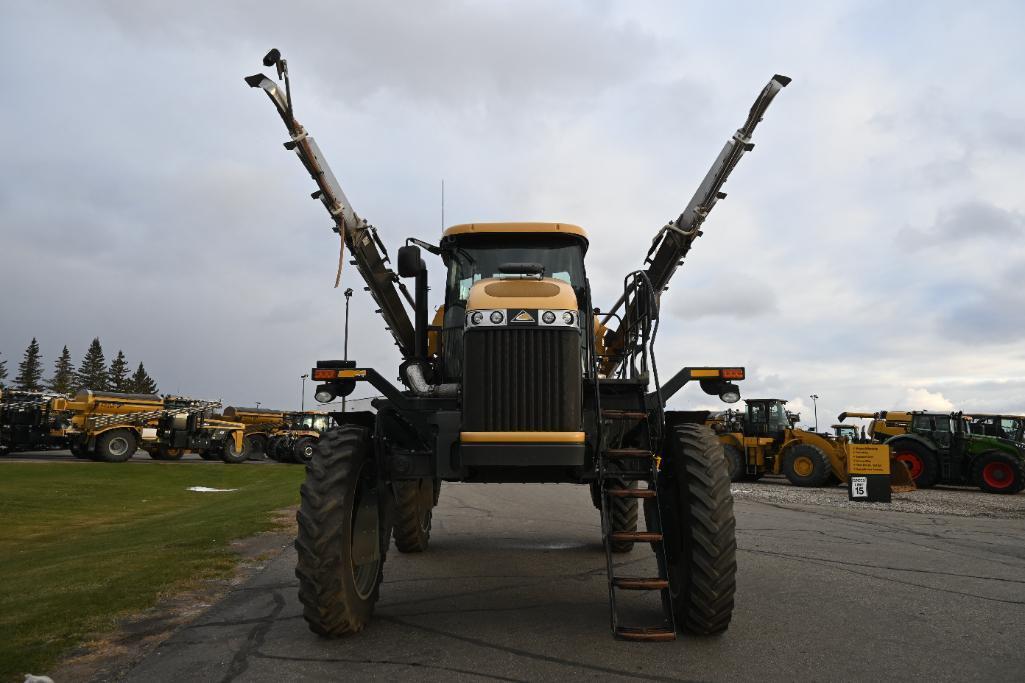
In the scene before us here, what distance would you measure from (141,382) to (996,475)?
103 m

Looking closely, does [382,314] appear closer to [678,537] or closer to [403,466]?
[403,466]

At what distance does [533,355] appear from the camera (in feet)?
15.9

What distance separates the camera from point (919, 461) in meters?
19.6

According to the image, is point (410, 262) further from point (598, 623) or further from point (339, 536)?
point (598, 623)

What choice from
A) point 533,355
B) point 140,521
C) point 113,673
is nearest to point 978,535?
point 533,355

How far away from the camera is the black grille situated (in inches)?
187

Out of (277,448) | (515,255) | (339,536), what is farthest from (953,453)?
(277,448)

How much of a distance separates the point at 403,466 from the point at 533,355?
1219 mm

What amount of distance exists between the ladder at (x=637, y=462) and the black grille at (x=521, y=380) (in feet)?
0.95

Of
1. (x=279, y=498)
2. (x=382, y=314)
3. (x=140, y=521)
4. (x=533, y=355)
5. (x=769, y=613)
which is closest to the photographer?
(x=533, y=355)

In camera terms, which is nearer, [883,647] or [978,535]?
[883,647]

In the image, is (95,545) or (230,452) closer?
(95,545)

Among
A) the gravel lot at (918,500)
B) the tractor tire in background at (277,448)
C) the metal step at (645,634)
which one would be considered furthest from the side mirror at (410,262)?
the tractor tire in background at (277,448)

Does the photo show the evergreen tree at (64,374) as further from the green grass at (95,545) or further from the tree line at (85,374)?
the green grass at (95,545)
